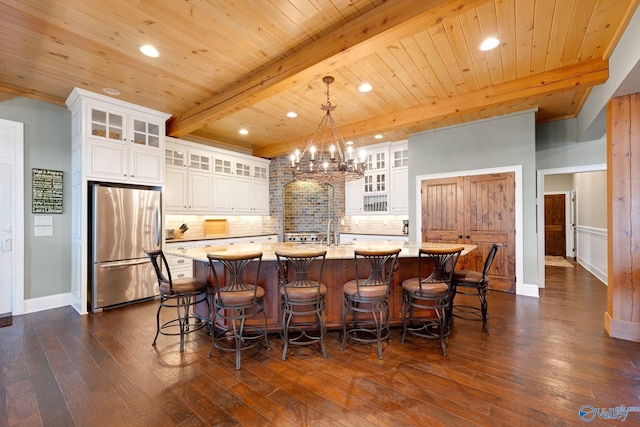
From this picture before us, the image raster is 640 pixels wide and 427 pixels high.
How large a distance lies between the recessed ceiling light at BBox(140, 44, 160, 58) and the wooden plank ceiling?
0.19 ft

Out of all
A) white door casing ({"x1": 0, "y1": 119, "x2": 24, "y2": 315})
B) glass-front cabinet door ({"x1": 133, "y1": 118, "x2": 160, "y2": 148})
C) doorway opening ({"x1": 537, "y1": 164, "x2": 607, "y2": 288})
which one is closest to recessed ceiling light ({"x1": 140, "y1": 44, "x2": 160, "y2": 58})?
glass-front cabinet door ({"x1": 133, "y1": 118, "x2": 160, "y2": 148})

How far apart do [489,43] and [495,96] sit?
1076mm

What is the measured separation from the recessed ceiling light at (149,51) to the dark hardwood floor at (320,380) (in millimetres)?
2911

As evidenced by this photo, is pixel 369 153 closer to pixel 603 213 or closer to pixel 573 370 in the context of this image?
pixel 603 213

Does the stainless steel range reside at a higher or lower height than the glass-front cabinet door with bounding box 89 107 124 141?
lower

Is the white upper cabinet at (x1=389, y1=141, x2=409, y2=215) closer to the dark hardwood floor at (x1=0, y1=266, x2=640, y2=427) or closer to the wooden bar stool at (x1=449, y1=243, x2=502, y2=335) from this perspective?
the wooden bar stool at (x1=449, y1=243, x2=502, y2=335)

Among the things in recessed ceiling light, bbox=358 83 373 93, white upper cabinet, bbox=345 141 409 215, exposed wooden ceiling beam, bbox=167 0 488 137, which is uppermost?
recessed ceiling light, bbox=358 83 373 93

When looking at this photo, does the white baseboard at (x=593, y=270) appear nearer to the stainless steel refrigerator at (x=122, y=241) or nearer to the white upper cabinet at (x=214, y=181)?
the white upper cabinet at (x=214, y=181)

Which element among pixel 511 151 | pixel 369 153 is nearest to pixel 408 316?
pixel 511 151

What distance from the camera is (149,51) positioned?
282 cm

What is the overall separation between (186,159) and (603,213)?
8.05m

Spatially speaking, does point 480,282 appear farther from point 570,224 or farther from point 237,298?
point 570,224

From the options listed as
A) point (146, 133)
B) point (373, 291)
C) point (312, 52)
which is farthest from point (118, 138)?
point (373, 291)

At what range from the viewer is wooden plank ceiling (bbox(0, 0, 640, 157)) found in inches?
89.0
